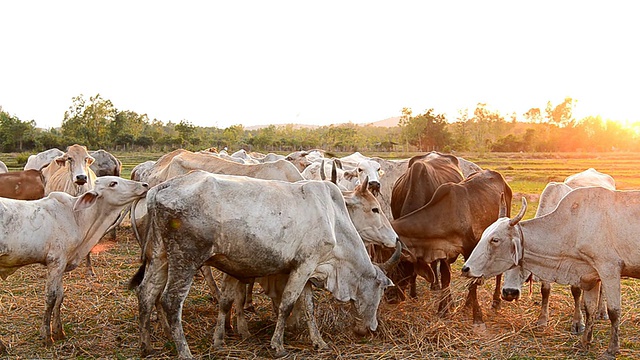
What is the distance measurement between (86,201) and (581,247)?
5.46m

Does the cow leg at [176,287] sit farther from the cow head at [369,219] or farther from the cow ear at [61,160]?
the cow ear at [61,160]

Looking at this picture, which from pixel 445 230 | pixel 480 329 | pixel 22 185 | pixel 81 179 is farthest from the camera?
pixel 22 185

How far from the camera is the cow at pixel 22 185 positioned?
10.5m

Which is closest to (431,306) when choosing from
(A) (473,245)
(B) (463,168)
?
(A) (473,245)

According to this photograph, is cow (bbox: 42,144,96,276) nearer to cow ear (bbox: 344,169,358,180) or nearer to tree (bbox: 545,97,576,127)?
cow ear (bbox: 344,169,358,180)

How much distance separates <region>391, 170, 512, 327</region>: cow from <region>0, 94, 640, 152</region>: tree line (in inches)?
1764

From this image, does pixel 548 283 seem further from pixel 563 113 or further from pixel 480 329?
pixel 563 113

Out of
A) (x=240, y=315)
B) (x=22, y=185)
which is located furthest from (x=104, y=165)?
(x=240, y=315)

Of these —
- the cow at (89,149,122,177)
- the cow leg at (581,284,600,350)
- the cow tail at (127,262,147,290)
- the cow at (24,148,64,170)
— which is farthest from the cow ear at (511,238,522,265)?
the cow at (24,148,64,170)

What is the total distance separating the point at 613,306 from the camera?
576 cm

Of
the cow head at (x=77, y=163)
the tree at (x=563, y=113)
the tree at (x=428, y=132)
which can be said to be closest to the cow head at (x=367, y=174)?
the cow head at (x=77, y=163)

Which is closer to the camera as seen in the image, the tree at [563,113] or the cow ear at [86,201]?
the cow ear at [86,201]

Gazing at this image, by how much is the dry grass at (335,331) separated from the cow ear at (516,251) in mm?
991

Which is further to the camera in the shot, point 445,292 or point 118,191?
point 445,292
